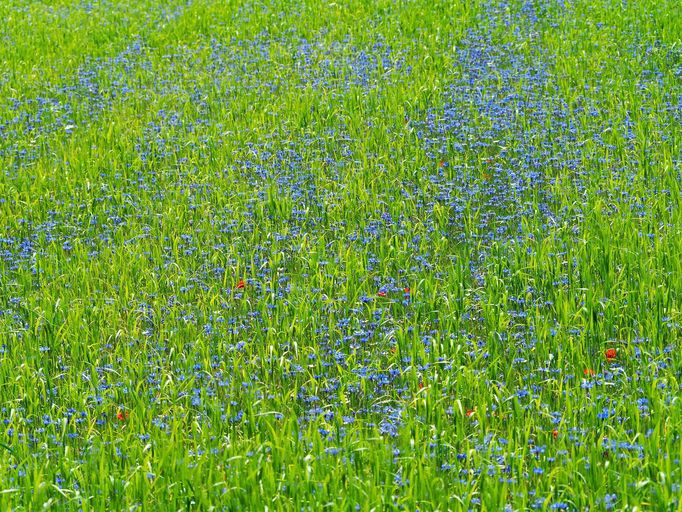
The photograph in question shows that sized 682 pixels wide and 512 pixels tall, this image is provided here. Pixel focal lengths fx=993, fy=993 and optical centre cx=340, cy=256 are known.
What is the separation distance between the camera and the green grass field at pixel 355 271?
175 inches

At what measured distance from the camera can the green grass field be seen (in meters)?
4.45

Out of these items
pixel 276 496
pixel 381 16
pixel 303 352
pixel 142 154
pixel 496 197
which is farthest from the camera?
pixel 381 16

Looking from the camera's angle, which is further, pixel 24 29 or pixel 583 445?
pixel 24 29

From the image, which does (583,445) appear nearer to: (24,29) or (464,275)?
(464,275)

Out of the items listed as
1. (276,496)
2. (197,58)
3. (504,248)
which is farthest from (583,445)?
(197,58)

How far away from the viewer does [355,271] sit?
635 centimetres

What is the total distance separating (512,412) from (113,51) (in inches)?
328

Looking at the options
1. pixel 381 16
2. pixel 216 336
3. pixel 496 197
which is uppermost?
pixel 381 16

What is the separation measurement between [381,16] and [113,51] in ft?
10.5

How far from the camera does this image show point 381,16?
38.8 feet

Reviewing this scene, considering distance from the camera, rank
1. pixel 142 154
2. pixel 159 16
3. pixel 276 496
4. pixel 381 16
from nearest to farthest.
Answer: pixel 276 496 < pixel 142 154 < pixel 381 16 < pixel 159 16

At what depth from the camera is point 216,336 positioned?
232 inches

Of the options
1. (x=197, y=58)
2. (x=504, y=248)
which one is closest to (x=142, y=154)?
(x=197, y=58)

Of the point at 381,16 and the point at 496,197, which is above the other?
the point at 381,16
